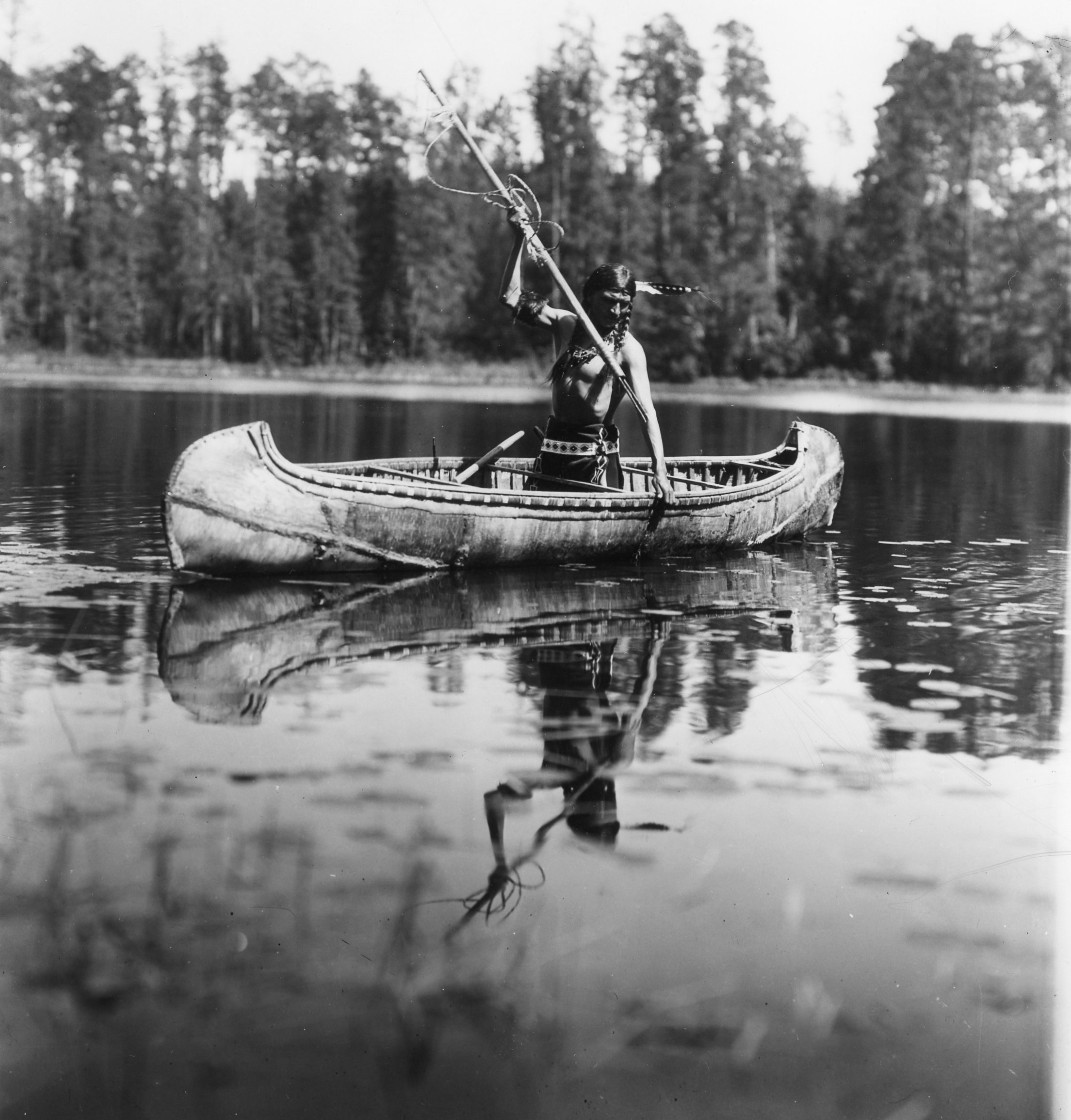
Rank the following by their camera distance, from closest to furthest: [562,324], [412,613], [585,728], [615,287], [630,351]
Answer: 1. [585,728]
2. [412,613]
3. [615,287]
4. [630,351]
5. [562,324]

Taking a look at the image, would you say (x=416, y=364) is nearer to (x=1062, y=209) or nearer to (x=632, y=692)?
(x=1062, y=209)

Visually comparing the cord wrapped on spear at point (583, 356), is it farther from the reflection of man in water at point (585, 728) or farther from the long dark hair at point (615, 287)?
the reflection of man in water at point (585, 728)

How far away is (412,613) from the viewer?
9.18 metres

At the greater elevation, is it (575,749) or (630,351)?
(630,351)

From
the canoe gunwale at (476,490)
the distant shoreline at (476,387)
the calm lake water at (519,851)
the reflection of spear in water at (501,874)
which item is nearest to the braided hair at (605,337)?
the canoe gunwale at (476,490)

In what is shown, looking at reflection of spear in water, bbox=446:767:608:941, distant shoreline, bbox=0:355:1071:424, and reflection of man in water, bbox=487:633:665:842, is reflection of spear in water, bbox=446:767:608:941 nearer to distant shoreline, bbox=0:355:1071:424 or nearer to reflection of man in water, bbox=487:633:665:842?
reflection of man in water, bbox=487:633:665:842

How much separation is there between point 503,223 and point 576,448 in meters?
43.6

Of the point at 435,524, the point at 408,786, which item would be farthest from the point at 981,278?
the point at 408,786

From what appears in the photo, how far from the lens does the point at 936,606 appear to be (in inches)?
398

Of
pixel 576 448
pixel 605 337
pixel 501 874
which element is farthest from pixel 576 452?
pixel 501 874

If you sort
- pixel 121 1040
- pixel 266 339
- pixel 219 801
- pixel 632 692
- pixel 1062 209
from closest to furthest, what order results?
1. pixel 121 1040
2. pixel 219 801
3. pixel 632 692
4. pixel 1062 209
5. pixel 266 339

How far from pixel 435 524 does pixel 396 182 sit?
43.1 meters

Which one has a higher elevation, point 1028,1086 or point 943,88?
point 943,88

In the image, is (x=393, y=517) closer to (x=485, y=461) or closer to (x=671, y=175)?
(x=485, y=461)
